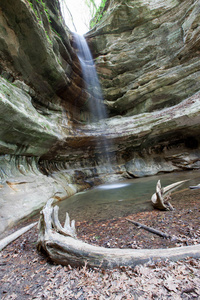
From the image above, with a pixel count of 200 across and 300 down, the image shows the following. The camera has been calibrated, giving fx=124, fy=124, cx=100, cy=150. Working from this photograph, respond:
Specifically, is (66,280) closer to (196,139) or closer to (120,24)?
(196,139)

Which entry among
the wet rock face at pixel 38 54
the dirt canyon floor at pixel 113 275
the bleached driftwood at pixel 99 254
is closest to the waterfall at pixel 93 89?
the wet rock face at pixel 38 54

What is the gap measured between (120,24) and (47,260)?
801 inches

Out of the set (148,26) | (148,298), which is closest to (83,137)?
(148,298)

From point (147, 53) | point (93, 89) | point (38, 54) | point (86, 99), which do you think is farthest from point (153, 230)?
point (147, 53)

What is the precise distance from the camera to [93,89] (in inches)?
523

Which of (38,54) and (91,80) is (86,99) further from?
(38,54)

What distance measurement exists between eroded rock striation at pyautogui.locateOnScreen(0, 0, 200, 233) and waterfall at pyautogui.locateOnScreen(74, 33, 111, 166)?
510mm

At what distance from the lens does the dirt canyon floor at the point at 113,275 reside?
1.12m

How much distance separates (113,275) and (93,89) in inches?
563

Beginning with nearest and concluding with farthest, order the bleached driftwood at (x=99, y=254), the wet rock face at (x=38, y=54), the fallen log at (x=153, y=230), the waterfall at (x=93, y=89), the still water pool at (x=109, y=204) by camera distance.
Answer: the bleached driftwood at (x=99, y=254), the fallen log at (x=153, y=230), the still water pool at (x=109, y=204), the wet rock face at (x=38, y=54), the waterfall at (x=93, y=89)

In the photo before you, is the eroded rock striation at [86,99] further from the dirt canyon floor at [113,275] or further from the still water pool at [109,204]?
the dirt canyon floor at [113,275]

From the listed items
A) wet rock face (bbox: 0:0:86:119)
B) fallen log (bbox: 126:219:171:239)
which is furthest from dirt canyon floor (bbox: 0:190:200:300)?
wet rock face (bbox: 0:0:86:119)

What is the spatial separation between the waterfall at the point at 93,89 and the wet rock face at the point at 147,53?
939 millimetres

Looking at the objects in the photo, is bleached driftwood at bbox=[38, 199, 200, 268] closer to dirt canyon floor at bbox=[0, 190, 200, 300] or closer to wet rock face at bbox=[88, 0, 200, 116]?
dirt canyon floor at bbox=[0, 190, 200, 300]
